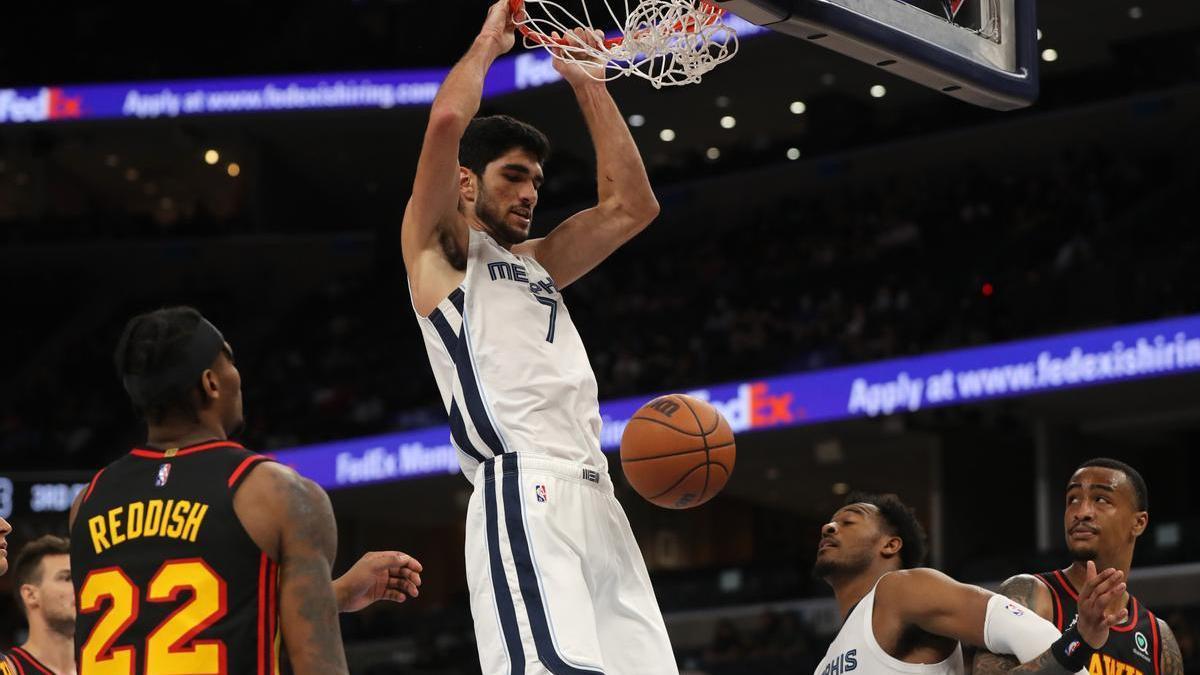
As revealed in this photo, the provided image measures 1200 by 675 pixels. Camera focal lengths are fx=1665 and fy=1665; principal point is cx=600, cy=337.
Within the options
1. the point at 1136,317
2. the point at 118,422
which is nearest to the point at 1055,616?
the point at 1136,317

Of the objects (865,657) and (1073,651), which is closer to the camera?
(1073,651)

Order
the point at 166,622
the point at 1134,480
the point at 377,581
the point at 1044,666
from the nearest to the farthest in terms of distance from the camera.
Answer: the point at 166,622
the point at 377,581
the point at 1044,666
the point at 1134,480

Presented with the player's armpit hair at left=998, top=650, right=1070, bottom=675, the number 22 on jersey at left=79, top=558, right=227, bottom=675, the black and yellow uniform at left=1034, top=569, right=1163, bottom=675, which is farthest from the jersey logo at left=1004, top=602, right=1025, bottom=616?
the number 22 on jersey at left=79, top=558, right=227, bottom=675

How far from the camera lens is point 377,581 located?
3.96 m

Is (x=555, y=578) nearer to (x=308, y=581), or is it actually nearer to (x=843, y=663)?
(x=308, y=581)

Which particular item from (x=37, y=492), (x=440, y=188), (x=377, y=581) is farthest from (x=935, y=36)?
(x=37, y=492)

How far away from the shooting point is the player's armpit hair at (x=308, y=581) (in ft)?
10.6

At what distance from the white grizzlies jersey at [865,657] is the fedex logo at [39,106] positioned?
24258 millimetres

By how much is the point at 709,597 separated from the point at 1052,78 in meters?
9.43

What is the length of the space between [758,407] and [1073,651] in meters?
13.8

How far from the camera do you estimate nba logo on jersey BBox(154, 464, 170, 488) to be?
3.32m

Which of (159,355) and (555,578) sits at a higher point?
(159,355)

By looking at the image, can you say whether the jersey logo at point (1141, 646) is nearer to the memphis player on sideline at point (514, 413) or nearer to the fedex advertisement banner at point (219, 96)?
the memphis player on sideline at point (514, 413)

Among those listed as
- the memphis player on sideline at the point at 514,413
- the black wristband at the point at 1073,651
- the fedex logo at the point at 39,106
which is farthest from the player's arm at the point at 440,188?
the fedex logo at the point at 39,106
